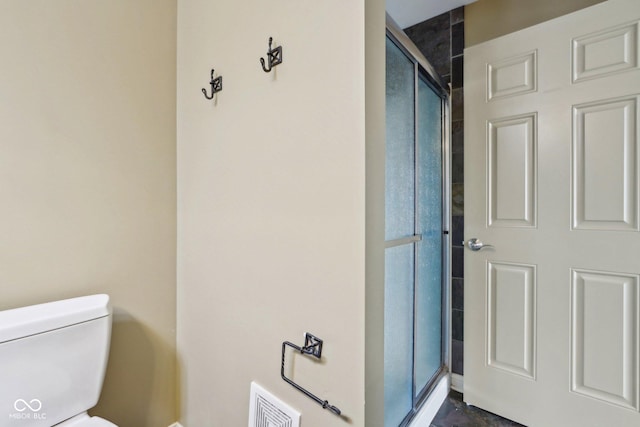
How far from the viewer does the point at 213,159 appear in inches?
43.6

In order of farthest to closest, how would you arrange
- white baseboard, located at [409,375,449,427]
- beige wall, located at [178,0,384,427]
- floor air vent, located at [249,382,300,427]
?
white baseboard, located at [409,375,449,427], floor air vent, located at [249,382,300,427], beige wall, located at [178,0,384,427]

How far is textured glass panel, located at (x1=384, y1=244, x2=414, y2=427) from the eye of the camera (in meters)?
1.13

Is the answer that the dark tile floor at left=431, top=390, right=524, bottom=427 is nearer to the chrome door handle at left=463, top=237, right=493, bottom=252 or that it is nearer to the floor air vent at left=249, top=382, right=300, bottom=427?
the chrome door handle at left=463, top=237, right=493, bottom=252

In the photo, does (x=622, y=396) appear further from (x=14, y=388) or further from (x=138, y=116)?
(x=138, y=116)

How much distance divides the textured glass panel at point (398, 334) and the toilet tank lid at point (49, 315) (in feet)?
3.39

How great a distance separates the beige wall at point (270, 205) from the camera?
693 mm

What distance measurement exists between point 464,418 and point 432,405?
176 millimetres

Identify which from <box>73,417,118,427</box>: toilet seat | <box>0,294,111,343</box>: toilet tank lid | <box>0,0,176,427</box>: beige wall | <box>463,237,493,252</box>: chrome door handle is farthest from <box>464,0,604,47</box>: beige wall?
<box>73,417,118,427</box>: toilet seat

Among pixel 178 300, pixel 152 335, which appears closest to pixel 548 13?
pixel 178 300

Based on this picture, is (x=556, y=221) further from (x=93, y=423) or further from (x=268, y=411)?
(x=93, y=423)

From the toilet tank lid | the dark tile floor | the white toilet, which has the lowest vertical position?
the dark tile floor

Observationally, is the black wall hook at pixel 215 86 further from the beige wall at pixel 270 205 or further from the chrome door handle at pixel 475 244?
the chrome door handle at pixel 475 244

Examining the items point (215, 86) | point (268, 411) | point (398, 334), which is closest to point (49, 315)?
point (268, 411)

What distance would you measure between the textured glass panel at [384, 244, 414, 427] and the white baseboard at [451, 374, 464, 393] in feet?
1.64
